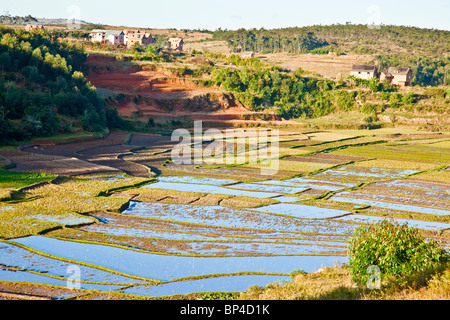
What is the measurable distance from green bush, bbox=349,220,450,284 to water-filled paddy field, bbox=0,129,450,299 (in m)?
2.25

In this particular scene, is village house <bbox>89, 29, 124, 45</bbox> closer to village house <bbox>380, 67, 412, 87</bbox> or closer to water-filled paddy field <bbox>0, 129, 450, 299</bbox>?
village house <bbox>380, 67, 412, 87</bbox>

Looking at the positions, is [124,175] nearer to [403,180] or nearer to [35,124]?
[35,124]

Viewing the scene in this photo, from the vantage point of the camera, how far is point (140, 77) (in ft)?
208

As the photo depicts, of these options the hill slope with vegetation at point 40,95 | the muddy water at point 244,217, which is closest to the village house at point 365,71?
the hill slope with vegetation at point 40,95

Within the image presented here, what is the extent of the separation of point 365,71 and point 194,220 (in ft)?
195

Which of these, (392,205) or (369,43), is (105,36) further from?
(392,205)

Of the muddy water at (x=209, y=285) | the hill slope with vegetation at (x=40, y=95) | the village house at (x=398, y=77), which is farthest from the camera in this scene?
the village house at (x=398, y=77)

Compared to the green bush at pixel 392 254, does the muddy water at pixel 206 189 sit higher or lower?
lower

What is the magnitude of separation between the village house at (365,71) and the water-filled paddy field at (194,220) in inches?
1568

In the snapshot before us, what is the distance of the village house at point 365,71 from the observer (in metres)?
73.4

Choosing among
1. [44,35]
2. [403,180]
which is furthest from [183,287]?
[44,35]

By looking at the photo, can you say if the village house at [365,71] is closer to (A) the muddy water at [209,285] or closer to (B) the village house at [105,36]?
(B) the village house at [105,36]

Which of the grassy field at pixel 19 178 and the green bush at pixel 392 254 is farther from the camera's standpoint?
the grassy field at pixel 19 178

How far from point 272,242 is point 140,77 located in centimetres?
4901
